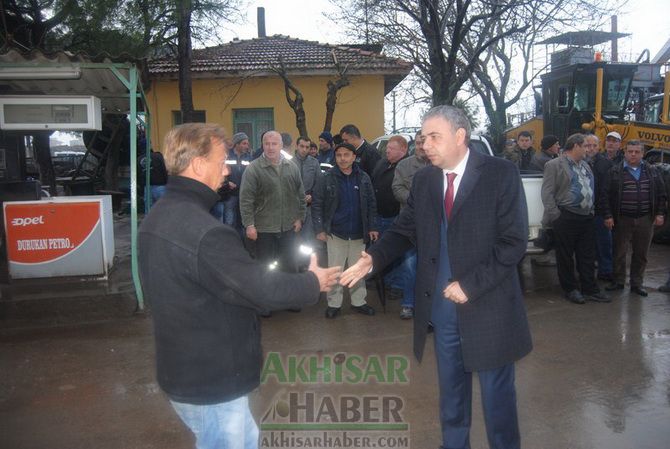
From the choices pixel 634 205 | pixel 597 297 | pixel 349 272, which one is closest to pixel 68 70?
pixel 349 272

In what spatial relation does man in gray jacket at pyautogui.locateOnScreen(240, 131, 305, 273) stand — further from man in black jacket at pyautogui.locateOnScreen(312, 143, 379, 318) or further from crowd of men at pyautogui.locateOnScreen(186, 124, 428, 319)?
man in black jacket at pyautogui.locateOnScreen(312, 143, 379, 318)

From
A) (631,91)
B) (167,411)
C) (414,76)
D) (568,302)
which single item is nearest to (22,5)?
(167,411)

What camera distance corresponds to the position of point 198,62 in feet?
59.2

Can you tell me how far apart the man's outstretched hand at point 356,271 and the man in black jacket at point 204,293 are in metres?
0.87

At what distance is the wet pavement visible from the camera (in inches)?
150

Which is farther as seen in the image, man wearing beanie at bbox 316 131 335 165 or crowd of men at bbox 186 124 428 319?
man wearing beanie at bbox 316 131 335 165

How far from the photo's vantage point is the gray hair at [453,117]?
303 cm

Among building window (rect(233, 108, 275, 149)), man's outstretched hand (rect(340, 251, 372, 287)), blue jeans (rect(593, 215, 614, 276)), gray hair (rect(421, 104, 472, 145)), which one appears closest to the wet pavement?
blue jeans (rect(593, 215, 614, 276))

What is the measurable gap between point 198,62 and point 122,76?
12.5 meters

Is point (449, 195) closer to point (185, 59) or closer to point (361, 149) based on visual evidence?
point (361, 149)

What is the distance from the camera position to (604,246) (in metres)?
7.83

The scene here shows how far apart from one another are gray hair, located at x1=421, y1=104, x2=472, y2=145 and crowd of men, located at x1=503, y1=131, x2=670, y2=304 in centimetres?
395

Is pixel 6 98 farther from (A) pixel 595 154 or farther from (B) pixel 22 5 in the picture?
(A) pixel 595 154

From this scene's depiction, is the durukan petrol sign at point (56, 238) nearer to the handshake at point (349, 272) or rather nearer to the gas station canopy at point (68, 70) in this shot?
the gas station canopy at point (68, 70)
